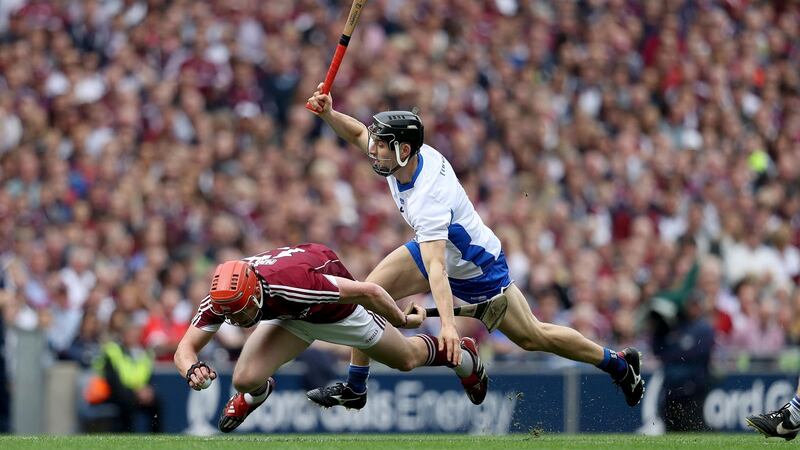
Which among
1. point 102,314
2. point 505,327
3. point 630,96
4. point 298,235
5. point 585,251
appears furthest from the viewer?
point 630,96

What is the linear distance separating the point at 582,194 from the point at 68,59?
19.3 ft

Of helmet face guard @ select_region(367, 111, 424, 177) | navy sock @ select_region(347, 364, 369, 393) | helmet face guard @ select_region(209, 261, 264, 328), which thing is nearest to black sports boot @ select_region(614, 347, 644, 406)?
navy sock @ select_region(347, 364, 369, 393)

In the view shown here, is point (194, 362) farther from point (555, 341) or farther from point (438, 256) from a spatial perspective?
point (555, 341)

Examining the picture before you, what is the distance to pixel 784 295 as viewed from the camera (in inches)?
698

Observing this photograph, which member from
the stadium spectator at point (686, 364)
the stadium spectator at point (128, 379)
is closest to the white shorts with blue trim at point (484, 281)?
the stadium spectator at point (128, 379)

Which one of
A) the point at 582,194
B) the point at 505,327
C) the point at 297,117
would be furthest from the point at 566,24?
the point at 505,327

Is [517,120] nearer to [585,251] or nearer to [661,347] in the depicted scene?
[585,251]

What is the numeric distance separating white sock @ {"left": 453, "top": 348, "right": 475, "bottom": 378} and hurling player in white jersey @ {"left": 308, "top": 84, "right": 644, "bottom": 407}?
32 centimetres

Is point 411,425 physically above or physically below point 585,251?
below

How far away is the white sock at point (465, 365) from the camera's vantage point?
11.2 m

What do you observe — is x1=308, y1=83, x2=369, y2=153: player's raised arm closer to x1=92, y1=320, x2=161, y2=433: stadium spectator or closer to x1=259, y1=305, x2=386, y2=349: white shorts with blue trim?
x1=259, y1=305, x2=386, y2=349: white shorts with blue trim

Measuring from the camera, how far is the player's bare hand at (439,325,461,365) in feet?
33.0

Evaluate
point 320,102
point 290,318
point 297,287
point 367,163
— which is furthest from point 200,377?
point 367,163

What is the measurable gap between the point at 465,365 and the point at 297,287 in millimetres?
1847
